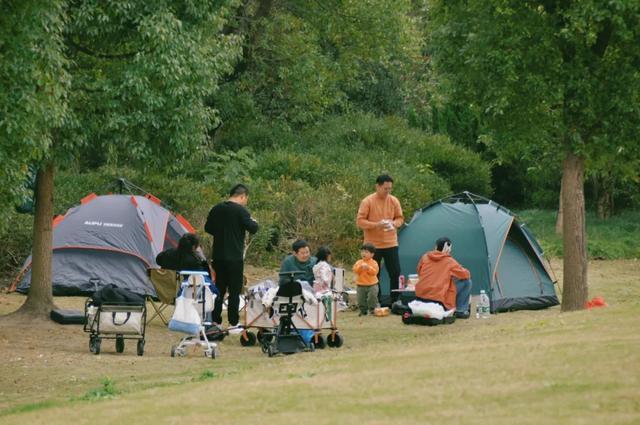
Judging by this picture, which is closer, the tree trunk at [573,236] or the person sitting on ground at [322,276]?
the person sitting on ground at [322,276]

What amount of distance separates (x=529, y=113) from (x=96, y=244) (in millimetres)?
7359

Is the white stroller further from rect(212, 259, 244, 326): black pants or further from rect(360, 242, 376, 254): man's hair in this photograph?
rect(360, 242, 376, 254): man's hair

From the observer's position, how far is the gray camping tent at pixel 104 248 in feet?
65.3

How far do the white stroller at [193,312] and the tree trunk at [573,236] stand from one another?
5.27m

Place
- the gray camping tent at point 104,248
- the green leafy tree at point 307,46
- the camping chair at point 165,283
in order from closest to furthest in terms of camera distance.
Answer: the camping chair at point 165,283
the gray camping tent at point 104,248
the green leafy tree at point 307,46

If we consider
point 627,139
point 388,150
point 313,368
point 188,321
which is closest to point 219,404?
point 313,368

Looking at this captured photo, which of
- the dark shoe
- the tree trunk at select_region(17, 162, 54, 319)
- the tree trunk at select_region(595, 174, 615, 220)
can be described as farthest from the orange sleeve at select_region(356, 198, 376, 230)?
the tree trunk at select_region(595, 174, 615, 220)

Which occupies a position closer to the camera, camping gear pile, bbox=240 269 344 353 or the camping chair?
camping gear pile, bbox=240 269 344 353

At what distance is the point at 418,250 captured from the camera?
2002 cm

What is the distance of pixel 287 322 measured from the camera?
563 inches

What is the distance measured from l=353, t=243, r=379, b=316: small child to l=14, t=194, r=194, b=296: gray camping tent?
3.55 meters

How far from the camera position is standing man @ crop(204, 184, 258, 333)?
15.6m

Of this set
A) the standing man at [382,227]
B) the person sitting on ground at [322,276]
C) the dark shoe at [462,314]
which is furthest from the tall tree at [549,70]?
the person sitting on ground at [322,276]

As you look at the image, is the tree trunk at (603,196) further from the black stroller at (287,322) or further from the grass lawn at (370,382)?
the black stroller at (287,322)
